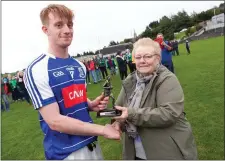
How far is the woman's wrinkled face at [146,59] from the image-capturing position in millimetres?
2531

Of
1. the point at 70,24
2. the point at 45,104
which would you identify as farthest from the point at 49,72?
the point at 70,24

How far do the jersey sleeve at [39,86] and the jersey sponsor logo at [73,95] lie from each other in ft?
0.36

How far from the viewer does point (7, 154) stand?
7.23 m

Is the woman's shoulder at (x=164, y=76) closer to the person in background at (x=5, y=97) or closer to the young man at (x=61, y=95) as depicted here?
the young man at (x=61, y=95)

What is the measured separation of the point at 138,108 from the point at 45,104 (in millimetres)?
856

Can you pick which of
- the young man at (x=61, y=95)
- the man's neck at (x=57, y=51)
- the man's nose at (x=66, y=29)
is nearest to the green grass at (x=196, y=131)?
the young man at (x=61, y=95)

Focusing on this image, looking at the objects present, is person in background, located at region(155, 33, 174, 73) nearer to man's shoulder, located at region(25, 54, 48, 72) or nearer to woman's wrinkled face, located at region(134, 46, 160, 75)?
woman's wrinkled face, located at region(134, 46, 160, 75)

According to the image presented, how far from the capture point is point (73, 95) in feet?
6.99

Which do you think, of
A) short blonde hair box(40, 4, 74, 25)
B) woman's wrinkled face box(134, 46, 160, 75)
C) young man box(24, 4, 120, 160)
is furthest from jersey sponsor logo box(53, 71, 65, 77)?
woman's wrinkled face box(134, 46, 160, 75)

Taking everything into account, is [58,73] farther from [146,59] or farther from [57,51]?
[146,59]

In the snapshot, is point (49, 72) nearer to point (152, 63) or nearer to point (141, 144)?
point (152, 63)

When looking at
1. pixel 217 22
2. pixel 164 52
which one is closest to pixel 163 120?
pixel 164 52

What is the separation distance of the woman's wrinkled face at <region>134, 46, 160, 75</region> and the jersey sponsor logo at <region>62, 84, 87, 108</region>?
62 cm

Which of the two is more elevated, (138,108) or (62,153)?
(138,108)
